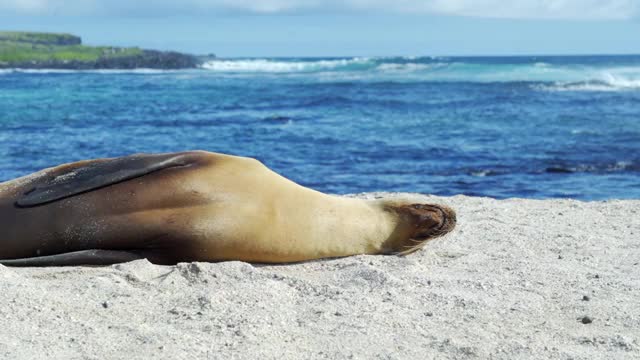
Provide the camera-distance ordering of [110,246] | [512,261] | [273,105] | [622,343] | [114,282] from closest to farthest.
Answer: [622,343], [114,282], [110,246], [512,261], [273,105]

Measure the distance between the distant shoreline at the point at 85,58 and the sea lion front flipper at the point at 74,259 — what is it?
7295 centimetres

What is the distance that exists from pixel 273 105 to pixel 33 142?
41.7 ft

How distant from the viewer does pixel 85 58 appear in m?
80.2

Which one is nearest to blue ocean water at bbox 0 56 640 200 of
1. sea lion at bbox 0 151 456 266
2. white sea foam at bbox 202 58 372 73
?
sea lion at bbox 0 151 456 266

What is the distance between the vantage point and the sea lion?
5.16 meters

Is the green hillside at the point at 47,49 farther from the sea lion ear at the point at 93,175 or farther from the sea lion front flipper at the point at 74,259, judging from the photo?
the sea lion front flipper at the point at 74,259

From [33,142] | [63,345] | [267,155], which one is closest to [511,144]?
[267,155]

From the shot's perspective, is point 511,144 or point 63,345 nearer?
point 63,345

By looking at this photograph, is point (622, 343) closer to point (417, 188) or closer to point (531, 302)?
point (531, 302)

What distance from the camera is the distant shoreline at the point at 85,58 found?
7594cm

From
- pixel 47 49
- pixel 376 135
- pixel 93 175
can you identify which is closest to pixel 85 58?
pixel 47 49

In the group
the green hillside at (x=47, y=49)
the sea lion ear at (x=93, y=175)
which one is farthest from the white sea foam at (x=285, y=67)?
the sea lion ear at (x=93, y=175)

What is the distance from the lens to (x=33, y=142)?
56.7 ft

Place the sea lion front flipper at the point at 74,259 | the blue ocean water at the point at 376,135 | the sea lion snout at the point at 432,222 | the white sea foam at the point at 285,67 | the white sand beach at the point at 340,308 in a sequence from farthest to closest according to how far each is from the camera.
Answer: the white sea foam at the point at 285,67 → the blue ocean water at the point at 376,135 → the sea lion snout at the point at 432,222 → the sea lion front flipper at the point at 74,259 → the white sand beach at the point at 340,308
